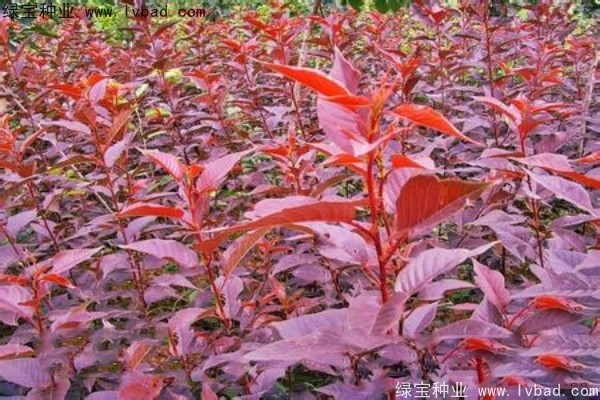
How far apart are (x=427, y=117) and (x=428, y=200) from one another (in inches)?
5.1

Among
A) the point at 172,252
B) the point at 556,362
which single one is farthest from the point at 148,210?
the point at 556,362

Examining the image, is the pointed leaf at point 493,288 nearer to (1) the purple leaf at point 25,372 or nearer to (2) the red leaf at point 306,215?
(2) the red leaf at point 306,215

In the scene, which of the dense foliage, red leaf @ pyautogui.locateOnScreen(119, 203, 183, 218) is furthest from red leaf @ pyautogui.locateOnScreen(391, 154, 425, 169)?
red leaf @ pyautogui.locateOnScreen(119, 203, 183, 218)

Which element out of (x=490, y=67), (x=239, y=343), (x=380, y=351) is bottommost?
(x=239, y=343)

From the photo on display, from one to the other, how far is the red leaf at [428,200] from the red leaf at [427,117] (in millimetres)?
Result: 76

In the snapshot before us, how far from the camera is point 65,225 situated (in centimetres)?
234

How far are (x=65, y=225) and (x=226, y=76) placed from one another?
2.01 metres

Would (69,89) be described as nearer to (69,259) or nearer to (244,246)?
(69,259)

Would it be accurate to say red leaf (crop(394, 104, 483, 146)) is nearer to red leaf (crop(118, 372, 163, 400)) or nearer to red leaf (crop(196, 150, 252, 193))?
red leaf (crop(196, 150, 252, 193))

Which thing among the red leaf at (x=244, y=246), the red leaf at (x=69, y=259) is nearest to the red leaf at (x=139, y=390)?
the red leaf at (x=244, y=246)

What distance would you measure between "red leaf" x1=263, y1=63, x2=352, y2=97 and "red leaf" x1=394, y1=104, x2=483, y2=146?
92mm

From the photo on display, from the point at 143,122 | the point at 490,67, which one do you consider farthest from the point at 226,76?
the point at 490,67

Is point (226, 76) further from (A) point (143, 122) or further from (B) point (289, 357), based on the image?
(B) point (289, 357)

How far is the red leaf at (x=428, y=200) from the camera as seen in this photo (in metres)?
0.92
